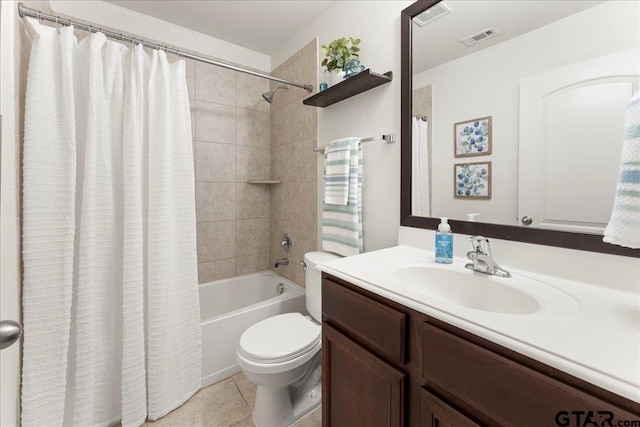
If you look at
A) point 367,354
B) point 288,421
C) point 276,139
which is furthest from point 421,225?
point 276,139

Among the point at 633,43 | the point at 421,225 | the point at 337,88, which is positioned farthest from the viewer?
the point at 337,88

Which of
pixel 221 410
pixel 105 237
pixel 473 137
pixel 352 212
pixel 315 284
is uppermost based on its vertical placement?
pixel 473 137

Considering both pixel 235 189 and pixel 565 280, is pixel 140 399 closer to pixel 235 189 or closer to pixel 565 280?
pixel 235 189

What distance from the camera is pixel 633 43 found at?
756mm

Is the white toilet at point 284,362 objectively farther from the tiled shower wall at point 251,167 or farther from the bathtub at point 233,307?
the tiled shower wall at point 251,167

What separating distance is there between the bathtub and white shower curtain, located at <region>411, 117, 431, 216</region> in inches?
43.8

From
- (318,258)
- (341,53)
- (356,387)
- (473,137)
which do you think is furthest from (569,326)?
(341,53)

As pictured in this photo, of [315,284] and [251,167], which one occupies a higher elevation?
[251,167]

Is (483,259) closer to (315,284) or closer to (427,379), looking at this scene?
(427,379)

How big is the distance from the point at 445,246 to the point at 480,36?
837 mm

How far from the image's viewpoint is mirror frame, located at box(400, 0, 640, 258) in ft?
2.76

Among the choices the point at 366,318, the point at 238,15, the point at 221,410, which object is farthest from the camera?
the point at 238,15

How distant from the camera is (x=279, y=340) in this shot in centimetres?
134

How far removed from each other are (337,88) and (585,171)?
113 centimetres
